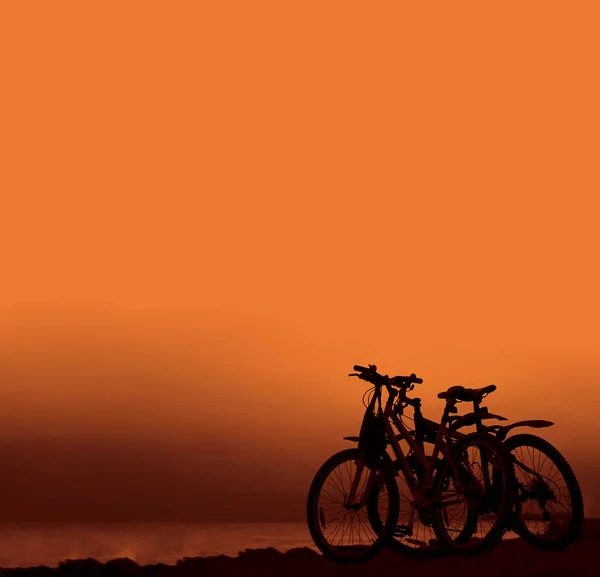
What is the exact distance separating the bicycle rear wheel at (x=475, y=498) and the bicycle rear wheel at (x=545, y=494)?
15cm

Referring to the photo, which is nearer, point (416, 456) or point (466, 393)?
point (466, 393)

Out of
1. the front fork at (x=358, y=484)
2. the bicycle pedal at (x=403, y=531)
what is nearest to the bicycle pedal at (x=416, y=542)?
the bicycle pedal at (x=403, y=531)

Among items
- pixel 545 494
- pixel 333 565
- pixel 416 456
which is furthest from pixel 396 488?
pixel 545 494

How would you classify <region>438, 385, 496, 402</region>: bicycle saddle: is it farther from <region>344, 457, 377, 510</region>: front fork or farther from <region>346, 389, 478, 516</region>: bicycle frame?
<region>344, 457, 377, 510</region>: front fork

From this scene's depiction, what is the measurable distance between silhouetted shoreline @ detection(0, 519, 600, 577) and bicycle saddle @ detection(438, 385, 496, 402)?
1.12 meters

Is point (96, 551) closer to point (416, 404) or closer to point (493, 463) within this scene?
point (416, 404)

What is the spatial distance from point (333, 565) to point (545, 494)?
1.80 meters

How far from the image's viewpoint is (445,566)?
267 inches

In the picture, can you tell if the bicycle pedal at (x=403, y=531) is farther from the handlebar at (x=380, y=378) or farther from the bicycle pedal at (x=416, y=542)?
the handlebar at (x=380, y=378)

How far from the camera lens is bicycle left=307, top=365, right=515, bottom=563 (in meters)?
6.52

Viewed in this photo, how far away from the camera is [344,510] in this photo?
24.4 feet

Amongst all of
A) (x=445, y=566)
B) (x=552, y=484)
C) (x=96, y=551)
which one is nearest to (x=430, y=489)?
(x=445, y=566)

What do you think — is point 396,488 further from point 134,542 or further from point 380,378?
point 134,542

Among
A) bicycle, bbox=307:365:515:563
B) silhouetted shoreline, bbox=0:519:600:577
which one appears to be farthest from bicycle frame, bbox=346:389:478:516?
silhouetted shoreline, bbox=0:519:600:577
